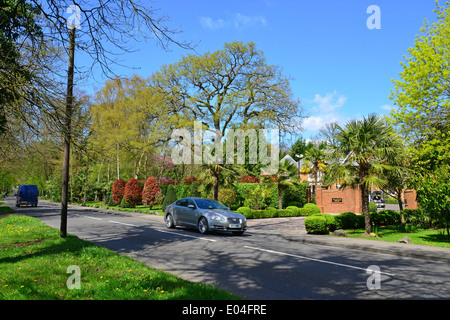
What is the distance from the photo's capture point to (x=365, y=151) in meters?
15.5

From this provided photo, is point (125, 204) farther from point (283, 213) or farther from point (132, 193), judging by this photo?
point (283, 213)

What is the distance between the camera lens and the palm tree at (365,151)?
15477mm

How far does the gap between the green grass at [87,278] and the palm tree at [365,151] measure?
11857 millimetres

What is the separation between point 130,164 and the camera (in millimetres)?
46906

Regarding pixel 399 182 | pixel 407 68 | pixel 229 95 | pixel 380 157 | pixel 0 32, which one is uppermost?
pixel 229 95

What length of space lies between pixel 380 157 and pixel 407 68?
519 cm

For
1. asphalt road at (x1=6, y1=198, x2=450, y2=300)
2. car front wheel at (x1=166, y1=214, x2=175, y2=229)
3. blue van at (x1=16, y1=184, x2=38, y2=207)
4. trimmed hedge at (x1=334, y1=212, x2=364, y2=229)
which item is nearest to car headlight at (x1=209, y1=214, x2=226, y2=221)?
asphalt road at (x1=6, y1=198, x2=450, y2=300)

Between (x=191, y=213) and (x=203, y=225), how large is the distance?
1072 millimetres

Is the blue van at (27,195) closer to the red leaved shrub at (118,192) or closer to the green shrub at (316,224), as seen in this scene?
the red leaved shrub at (118,192)

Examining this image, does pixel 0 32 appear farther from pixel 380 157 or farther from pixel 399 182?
pixel 399 182

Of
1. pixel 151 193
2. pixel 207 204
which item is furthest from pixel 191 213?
pixel 151 193

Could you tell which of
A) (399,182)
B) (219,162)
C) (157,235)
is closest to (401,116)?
(399,182)

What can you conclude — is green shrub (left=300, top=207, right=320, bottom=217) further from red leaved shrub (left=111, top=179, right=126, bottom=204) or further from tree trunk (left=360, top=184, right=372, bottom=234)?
red leaved shrub (left=111, top=179, right=126, bottom=204)

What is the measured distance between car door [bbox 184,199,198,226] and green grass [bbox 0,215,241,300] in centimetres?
635
